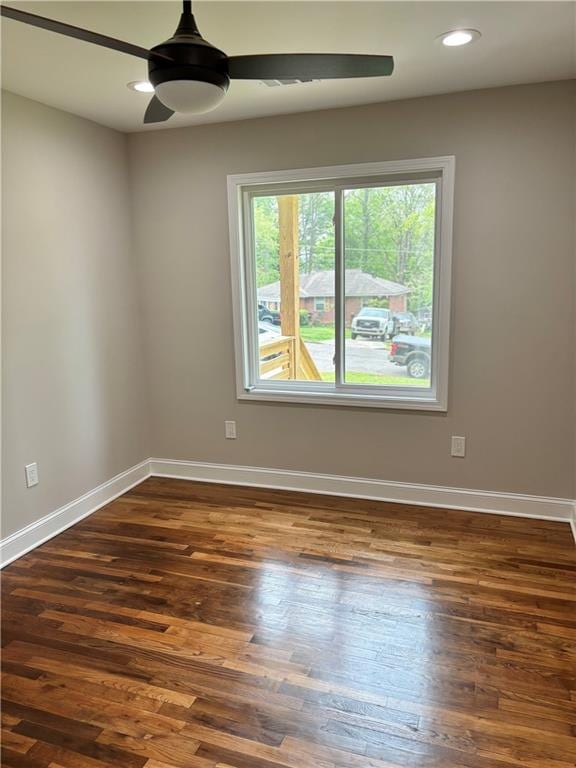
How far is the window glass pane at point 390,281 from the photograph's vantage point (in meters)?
3.27

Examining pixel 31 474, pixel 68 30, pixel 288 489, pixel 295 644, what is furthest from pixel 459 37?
pixel 31 474

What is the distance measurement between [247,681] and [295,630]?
1.11 ft

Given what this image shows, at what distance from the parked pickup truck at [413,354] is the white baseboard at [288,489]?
0.75 metres

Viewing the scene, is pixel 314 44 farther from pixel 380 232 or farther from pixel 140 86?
pixel 380 232

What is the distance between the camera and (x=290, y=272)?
3602 mm

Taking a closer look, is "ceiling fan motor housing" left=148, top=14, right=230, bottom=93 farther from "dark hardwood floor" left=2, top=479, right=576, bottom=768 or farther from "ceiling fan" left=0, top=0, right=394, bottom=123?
"dark hardwood floor" left=2, top=479, right=576, bottom=768

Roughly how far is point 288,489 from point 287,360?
3.00ft

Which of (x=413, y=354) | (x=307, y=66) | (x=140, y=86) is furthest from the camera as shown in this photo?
(x=413, y=354)

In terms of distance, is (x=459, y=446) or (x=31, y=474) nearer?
(x=31, y=474)

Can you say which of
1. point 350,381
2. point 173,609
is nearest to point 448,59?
point 350,381

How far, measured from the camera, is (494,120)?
2.95 metres

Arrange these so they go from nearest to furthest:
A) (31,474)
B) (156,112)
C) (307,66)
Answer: (307,66) → (156,112) → (31,474)

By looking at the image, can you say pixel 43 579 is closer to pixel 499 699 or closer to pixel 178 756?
pixel 178 756

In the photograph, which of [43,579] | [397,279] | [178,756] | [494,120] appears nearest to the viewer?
[178,756]
